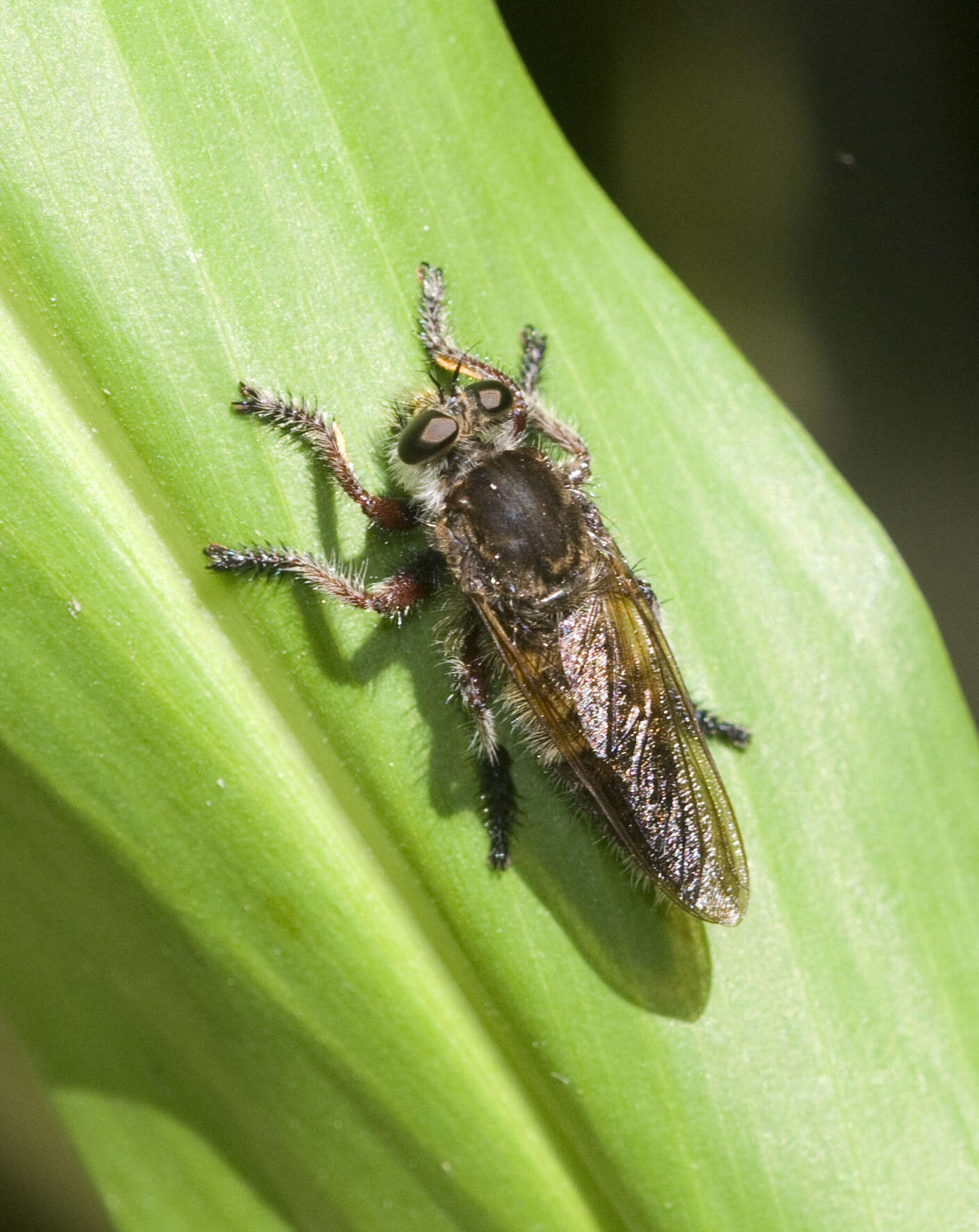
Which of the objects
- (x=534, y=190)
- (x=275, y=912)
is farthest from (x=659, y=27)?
(x=275, y=912)

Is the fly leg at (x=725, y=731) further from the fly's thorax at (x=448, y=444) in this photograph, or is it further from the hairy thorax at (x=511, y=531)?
the fly's thorax at (x=448, y=444)

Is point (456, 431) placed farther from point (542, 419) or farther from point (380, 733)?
point (380, 733)

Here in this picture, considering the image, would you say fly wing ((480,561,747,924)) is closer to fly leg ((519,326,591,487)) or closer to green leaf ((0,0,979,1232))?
green leaf ((0,0,979,1232))

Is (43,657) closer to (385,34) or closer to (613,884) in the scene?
(613,884)

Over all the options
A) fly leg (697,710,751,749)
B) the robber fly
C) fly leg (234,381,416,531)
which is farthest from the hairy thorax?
fly leg (697,710,751,749)

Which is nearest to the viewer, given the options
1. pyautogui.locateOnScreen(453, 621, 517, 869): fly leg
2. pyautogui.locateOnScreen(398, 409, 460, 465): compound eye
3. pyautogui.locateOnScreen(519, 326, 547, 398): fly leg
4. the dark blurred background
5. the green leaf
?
the green leaf

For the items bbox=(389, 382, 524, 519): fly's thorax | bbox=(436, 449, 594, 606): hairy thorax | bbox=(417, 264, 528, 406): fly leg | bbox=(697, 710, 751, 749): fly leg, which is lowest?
bbox=(697, 710, 751, 749): fly leg

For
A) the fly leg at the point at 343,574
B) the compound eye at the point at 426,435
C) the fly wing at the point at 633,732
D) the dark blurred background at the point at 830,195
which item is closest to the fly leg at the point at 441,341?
the compound eye at the point at 426,435
